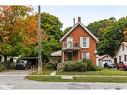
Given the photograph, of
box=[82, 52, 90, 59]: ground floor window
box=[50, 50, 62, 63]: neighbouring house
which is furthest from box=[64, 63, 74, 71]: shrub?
box=[50, 50, 62, 63]: neighbouring house

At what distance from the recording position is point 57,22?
22281 millimetres

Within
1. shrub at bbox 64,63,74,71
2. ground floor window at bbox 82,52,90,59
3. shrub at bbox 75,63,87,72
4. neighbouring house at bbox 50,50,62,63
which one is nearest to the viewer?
→ shrub at bbox 75,63,87,72

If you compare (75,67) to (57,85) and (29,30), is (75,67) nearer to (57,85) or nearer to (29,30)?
(29,30)

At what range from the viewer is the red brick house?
2270cm

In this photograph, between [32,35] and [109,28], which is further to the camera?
[32,35]

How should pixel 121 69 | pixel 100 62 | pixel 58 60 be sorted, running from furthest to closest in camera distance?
pixel 58 60, pixel 100 62, pixel 121 69

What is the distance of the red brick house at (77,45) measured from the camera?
74.5 ft

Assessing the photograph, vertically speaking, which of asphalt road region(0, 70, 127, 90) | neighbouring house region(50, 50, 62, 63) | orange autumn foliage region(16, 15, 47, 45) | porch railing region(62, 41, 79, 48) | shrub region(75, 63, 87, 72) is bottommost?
asphalt road region(0, 70, 127, 90)

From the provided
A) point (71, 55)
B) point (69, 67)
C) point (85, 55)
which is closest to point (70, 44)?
point (71, 55)

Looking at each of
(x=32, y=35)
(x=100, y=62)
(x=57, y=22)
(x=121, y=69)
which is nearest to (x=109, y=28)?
(x=121, y=69)

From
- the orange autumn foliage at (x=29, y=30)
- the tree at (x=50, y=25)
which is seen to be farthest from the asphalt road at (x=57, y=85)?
the tree at (x=50, y=25)

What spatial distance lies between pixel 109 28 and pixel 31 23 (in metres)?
7.00

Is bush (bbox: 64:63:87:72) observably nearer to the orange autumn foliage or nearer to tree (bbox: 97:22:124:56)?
tree (bbox: 97:22:124:56)
